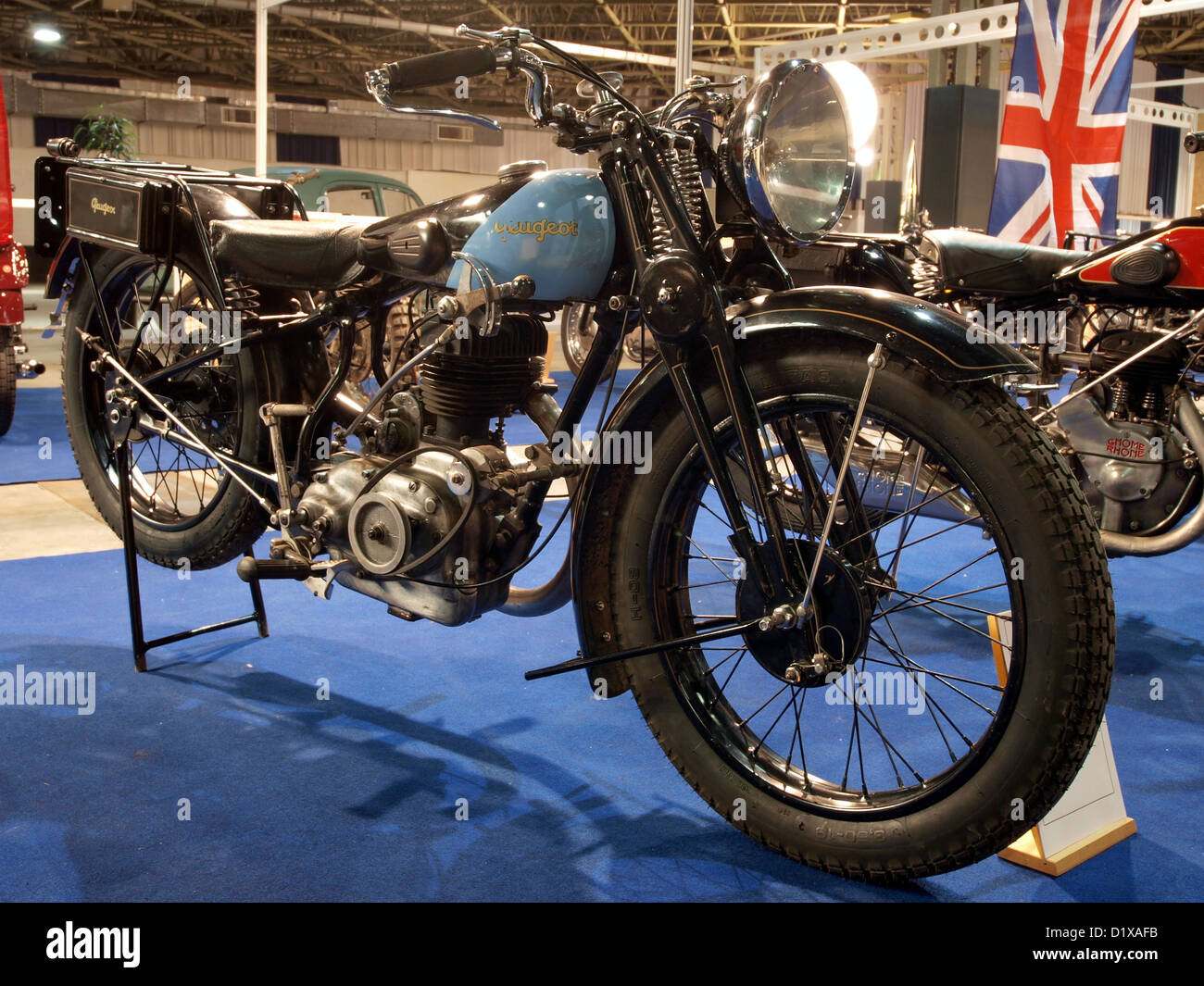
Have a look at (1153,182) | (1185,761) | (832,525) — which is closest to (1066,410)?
(1185,761)

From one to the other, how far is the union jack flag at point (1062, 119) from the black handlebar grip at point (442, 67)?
12.5 ft

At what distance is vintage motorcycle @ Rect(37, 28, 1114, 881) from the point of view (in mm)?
1667

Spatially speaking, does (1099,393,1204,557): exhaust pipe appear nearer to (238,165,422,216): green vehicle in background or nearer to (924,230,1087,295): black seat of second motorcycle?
(924,230,1087,295): black seat of second motorcycle

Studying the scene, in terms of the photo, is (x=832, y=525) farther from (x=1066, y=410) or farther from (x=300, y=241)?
(x=1066, y=410)

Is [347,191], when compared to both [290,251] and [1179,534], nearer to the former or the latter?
[290,251]

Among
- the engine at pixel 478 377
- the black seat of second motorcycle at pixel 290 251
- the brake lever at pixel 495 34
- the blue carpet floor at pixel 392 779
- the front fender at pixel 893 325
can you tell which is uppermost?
the brake lever at pixel 495 34

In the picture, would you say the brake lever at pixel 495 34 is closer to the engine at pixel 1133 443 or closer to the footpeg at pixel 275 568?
the footpeg at pixel 275 568

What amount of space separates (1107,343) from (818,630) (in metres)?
2.08

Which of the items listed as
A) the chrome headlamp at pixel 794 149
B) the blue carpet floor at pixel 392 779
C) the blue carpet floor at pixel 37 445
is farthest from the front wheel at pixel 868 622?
the blue carpet floor at pixel 37 445

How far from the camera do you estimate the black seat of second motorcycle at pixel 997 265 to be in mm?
3377

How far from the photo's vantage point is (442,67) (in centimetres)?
185

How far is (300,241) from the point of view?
2.41 metres

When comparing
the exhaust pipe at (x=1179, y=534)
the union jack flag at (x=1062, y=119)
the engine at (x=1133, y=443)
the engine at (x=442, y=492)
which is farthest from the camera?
the union jack flag at (x=1062, y=119)
